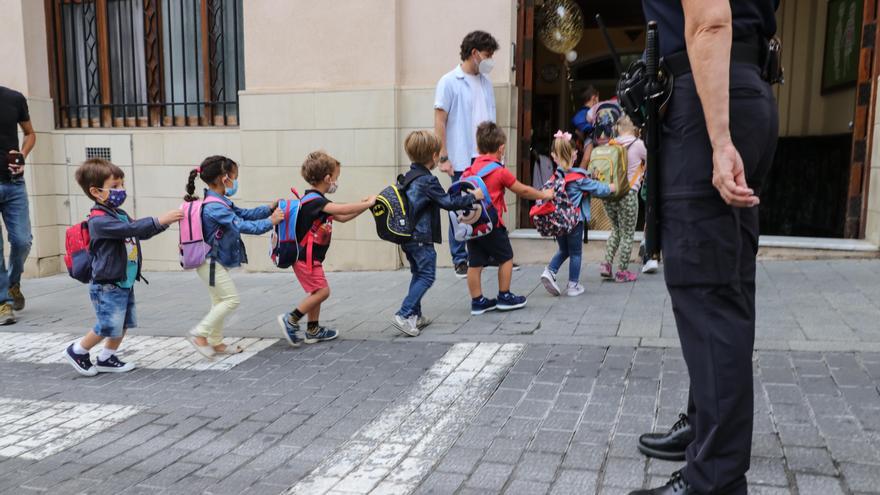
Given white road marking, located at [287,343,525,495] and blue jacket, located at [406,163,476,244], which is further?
blue jacket, located at [406,163,476,244]

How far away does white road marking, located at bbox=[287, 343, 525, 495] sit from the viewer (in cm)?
295

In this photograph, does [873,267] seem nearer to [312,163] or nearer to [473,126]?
[473,126]

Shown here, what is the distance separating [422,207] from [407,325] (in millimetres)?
844

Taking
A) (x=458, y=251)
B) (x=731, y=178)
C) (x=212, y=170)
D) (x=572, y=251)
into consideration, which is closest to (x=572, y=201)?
(x=572, y=251)

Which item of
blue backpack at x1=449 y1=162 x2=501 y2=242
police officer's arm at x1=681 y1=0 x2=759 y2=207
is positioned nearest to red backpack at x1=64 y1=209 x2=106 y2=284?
blue backpack at x1=449 y1=162 x2=501 y2=242

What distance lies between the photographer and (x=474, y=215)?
211 inches

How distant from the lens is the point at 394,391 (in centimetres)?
405

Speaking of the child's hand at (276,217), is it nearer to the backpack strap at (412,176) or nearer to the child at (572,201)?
the backpack strap at (412,176)

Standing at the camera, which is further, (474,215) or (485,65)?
(485,65)

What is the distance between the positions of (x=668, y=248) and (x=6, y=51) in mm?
9399

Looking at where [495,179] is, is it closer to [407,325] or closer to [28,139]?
[407,325]

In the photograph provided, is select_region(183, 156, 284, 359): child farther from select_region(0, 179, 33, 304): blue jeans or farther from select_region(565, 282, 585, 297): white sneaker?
select_region(0, 179, 33, 304): blue jeans

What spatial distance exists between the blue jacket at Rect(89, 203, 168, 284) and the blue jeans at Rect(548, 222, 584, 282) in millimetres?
3205

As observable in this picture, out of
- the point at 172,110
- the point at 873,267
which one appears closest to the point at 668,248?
the point at 873,267
